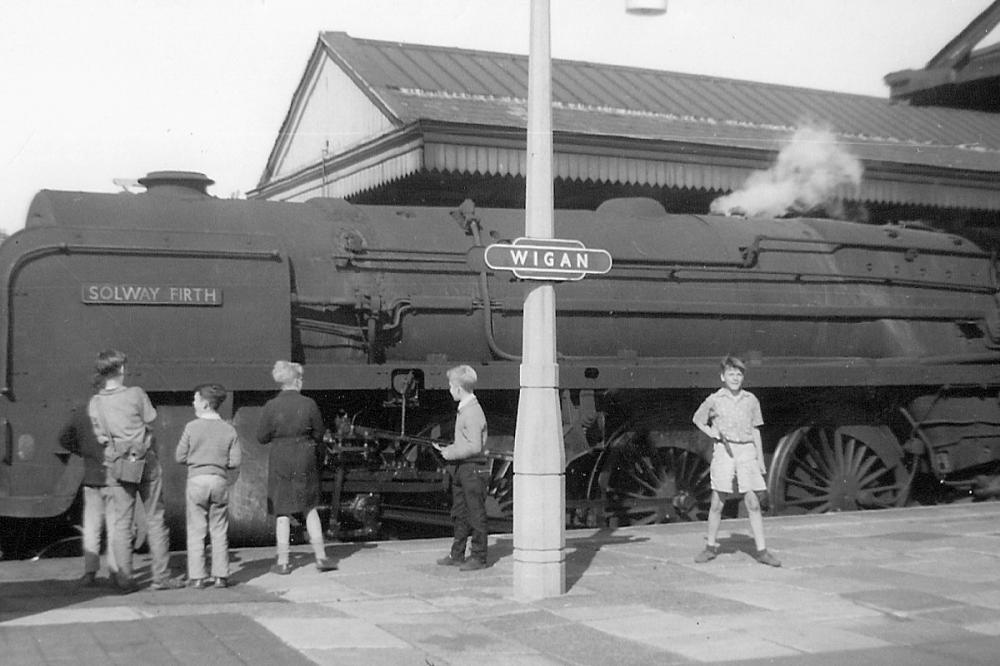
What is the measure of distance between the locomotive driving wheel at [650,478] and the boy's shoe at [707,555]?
232 cm

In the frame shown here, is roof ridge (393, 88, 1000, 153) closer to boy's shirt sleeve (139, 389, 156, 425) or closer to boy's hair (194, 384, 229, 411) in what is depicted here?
boy's hair (194, 384, 229, 411)

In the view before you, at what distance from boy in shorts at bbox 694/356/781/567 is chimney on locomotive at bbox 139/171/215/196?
4898 mm

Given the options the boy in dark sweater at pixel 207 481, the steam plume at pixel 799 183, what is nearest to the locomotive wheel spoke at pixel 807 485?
the steam plume at pixel 799 183

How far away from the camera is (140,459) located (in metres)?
8.44

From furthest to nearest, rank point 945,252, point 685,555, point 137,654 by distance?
point 945,252
point 685,555
point 137,654

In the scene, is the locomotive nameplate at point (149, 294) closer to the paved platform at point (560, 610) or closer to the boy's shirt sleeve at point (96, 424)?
the boy's shirt sleeve at point (96, 424)

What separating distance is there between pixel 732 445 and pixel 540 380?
225 centimetres

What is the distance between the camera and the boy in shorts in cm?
957

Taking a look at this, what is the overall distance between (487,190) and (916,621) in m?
9.40

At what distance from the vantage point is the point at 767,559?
9281 mm

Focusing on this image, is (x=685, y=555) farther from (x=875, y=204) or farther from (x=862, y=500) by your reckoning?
(x=875, y=204)

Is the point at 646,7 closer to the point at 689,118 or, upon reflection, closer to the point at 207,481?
the point at 207,481

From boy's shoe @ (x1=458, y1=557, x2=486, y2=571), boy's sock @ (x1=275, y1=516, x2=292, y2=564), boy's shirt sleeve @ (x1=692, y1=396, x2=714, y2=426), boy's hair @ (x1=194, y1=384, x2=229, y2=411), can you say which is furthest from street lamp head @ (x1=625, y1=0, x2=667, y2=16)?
boy's sock @ (x1=275, y1=516, x2=292, y2=564)

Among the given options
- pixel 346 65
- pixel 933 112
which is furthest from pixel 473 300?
pixel 933 112
